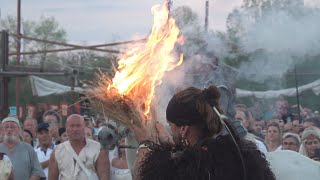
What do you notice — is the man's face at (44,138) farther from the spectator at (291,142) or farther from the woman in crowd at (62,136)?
the spectator at (291,142)

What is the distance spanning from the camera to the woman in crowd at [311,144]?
27.4ft

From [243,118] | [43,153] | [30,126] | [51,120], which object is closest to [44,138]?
[43,153]

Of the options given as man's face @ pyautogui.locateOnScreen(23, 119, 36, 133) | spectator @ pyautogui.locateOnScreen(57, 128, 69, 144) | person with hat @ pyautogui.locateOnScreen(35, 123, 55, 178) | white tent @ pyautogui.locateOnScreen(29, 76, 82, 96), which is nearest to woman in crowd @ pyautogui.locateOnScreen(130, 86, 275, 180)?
person with hat @ pyautogui.locateOnScreen(35, 123, 55, 178)

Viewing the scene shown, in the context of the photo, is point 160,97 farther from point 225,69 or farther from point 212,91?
point 212,91

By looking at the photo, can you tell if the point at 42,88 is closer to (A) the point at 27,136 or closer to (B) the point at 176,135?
(A) the point at 27,136

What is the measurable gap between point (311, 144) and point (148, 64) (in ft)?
12.9

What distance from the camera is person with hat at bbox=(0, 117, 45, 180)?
875 cm

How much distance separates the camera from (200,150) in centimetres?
329

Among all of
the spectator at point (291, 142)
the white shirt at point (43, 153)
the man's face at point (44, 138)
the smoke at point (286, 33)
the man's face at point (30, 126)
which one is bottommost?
the white shirt at point (43, 153)

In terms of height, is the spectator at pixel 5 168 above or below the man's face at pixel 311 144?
below

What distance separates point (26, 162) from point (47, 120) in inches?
110

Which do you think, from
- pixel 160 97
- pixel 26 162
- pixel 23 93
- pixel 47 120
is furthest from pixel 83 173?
pixel 23 93

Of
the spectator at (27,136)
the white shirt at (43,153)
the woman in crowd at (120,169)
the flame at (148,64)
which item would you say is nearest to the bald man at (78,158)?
the woman in crowd at (120,169)

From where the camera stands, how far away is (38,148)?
33.8 feet
